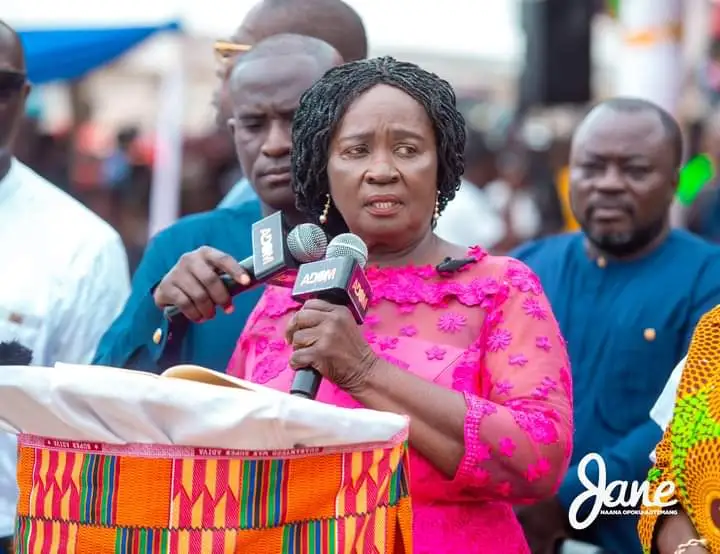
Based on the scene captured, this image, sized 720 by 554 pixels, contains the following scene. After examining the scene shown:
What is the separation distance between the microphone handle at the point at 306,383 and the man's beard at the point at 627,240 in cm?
205

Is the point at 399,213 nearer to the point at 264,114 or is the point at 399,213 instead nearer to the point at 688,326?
the point at 264,114

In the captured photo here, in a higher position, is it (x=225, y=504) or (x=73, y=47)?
(x=73, y=47)

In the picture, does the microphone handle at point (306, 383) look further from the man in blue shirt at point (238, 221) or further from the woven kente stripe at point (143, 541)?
the man in blue shirt at point (238, 221)

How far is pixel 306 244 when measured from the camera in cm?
299

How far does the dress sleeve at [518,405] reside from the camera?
2834 millimetres

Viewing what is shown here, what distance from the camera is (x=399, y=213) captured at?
10.3ft

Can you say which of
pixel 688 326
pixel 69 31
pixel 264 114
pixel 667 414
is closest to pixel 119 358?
pixel 264 114

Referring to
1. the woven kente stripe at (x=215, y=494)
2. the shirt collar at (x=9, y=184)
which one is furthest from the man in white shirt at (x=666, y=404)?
the shirt collar at (x=9, y=184)

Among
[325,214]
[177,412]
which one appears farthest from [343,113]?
[177,412]

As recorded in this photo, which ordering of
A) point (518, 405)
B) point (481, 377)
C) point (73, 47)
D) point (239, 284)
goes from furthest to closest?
point (73, 47), point (239, 284), point (481, 377), point (518, 405)

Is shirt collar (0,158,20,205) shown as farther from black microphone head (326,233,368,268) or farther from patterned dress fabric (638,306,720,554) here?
patterned dress fabric (638,306,720,554)

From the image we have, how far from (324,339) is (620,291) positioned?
2008 millimetres

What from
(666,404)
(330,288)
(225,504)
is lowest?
(666,404)

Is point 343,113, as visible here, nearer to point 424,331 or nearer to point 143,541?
point 424,331
